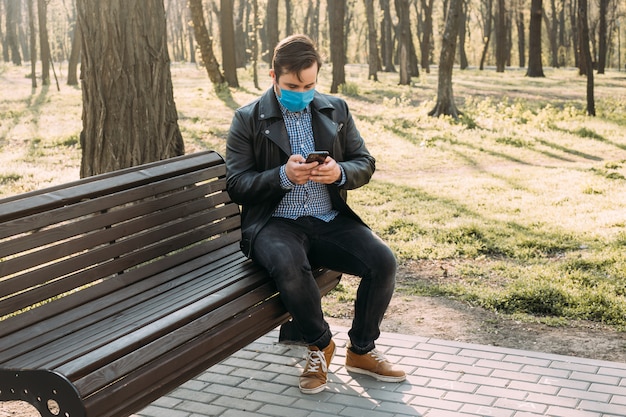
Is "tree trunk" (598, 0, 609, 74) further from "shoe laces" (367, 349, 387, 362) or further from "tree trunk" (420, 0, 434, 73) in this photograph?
"shoe laces" (367, 349, 387, 362)

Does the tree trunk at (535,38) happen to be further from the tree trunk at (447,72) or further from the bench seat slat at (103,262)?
the bench seat slat at (103,262)

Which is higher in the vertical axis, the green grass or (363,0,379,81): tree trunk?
(363,0,379,81): tree trunk

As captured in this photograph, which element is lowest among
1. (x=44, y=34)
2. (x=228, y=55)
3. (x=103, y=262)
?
(x=103, y=262)

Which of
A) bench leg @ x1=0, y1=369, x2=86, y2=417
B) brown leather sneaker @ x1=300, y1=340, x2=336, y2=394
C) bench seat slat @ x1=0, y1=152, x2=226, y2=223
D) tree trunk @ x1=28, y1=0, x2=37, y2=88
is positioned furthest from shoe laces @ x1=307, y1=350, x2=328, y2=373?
tree trunk @ x1=28, y1=0, x2=37, y2=88

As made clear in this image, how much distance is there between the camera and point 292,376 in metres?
4.50

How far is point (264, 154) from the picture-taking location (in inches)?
178

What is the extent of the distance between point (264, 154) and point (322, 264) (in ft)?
2.13

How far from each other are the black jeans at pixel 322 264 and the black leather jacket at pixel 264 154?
11cm

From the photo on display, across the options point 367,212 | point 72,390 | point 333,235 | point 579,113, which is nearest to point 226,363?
point 333,235

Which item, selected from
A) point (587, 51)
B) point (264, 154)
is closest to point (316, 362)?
point (264, 154)

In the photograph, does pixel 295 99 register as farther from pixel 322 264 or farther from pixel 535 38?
pixel 535 38

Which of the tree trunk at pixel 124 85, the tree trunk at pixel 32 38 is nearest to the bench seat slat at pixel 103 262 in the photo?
the tree trunk at pixel 124 85

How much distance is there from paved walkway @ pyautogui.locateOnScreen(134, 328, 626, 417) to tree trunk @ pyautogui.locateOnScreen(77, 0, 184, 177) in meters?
1.84

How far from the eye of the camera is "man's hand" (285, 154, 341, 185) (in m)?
4.18
